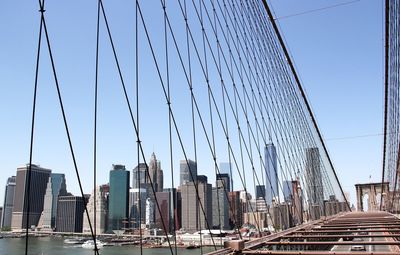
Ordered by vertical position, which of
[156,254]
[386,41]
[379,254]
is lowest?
[156,254]

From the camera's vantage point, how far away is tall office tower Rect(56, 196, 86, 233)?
3492 inches

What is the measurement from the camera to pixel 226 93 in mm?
8172

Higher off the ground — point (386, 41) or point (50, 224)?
point (386, 41)

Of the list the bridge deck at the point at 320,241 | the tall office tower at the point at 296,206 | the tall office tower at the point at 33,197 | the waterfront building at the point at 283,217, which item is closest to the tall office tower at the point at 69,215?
the tall office tower at the point at 33,197

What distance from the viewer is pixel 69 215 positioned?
8919cm

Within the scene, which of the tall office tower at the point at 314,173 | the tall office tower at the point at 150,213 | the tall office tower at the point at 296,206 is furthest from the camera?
the tall office tower at the point at 150,213

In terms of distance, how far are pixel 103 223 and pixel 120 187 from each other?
63.7 ft

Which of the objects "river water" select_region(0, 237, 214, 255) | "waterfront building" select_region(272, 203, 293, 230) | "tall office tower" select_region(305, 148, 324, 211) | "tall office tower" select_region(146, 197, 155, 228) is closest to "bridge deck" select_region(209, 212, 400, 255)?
"waterfront building" select_region(272, 203, 293, 230)

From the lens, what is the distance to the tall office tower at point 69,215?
8869cm

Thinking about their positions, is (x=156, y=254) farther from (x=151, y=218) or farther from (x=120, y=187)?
(x=120, y=187)

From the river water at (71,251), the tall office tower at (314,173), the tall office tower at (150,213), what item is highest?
the tall office tower at (314,173)

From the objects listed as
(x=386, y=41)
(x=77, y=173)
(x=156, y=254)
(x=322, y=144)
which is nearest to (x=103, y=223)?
(x=156, y=254)

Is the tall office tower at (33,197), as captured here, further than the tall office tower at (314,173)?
Yes

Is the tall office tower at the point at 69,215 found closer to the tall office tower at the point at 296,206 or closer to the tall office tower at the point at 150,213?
the tall office tower at the point at 150,213
